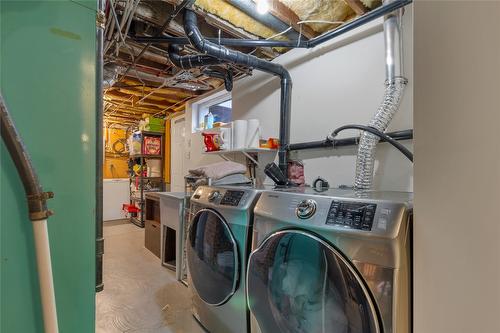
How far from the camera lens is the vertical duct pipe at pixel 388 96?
1.46 m

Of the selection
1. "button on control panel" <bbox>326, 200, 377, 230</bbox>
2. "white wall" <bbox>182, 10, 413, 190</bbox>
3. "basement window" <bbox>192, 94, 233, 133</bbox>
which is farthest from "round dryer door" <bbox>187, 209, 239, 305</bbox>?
"basement window" <bbox>192, 94, 233, 133</bbox>

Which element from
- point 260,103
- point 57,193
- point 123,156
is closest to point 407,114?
point 260,103

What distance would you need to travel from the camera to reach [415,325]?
738 mm

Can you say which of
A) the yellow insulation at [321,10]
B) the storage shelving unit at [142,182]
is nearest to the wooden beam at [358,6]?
the yellow insulation at [321,10]

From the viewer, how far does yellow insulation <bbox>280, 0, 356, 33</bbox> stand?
168 centimetres

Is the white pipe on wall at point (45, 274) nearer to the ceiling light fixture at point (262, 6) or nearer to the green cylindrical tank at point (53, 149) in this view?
the green cylindrical tank at point (53, 149)

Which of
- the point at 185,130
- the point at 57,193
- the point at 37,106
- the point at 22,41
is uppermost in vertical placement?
the point at 185,130

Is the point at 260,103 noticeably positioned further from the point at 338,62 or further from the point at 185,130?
the point at 185,130

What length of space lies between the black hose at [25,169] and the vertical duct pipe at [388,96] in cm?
146

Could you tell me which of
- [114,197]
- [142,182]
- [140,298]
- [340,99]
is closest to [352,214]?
[340,99]

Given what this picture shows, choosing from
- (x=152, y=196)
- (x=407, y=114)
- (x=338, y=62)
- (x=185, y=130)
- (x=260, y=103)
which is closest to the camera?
(x=407, y=114)

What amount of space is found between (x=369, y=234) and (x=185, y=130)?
3.79 meters

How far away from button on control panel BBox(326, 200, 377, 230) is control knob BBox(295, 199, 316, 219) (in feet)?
0.24

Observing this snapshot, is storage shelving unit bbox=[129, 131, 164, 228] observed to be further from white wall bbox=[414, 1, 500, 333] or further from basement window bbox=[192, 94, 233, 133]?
white wall bbox=[414, 1, 500, 333]
